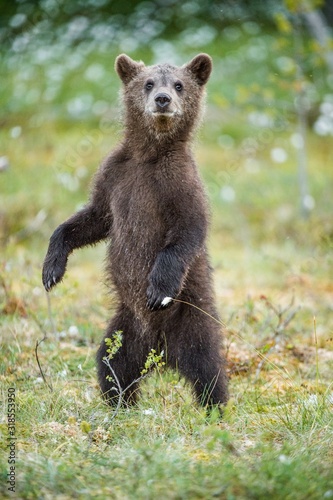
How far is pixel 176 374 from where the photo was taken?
4.77 m

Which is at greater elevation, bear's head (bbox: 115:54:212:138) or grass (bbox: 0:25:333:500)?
bear's head (bbox: 115:54:212:138)

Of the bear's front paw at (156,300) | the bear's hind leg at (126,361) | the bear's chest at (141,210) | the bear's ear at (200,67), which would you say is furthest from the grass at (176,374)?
the bear's ear at (200,67)

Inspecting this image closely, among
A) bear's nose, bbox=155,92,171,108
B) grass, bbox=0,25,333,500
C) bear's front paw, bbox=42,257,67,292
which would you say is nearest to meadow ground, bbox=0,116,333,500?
grass, bbox=0,25,333,500

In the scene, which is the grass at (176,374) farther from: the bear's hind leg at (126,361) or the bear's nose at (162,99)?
the bear's nose at (162,99)

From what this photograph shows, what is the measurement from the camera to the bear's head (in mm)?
4480

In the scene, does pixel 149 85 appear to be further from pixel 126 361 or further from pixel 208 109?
pixel 208 109

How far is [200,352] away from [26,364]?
1.25 metres

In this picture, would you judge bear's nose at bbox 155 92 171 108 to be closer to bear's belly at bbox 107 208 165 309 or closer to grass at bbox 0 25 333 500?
bear's belly at bbox 107 208 165 309

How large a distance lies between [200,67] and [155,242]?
134cm

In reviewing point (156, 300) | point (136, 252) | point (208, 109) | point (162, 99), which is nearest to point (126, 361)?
point (156, 300)

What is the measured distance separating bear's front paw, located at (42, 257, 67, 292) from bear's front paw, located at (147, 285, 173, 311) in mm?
717

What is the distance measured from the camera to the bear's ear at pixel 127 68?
16.1ft

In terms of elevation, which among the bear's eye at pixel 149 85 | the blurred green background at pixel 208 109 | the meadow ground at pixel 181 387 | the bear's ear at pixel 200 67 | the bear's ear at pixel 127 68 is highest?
→ the bear's ear at pixel 127 68

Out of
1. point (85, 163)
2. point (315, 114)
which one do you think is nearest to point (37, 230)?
point (85, 163)
